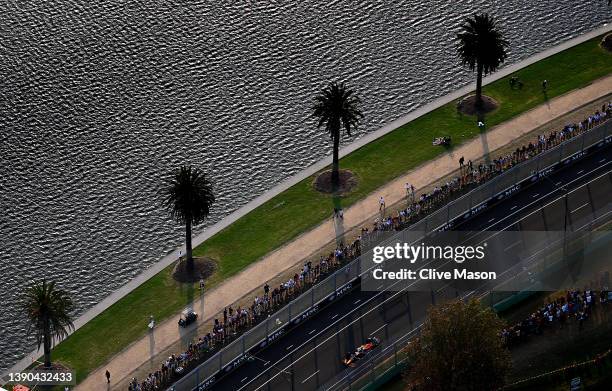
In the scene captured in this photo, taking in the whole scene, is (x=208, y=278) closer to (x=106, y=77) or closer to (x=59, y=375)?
(x=59, y=375)

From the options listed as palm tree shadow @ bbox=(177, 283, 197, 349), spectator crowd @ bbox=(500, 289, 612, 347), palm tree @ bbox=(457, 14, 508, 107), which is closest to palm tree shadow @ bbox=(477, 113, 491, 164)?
palm tree @ bbox=(457, 14, 508, 107)

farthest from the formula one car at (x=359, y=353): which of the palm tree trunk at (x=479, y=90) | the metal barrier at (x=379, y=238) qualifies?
the palm tree trunk at (x=479, y=90)

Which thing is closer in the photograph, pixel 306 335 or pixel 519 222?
pixel 306 335

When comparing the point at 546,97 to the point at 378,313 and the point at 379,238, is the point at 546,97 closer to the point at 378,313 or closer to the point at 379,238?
the point at 379,238

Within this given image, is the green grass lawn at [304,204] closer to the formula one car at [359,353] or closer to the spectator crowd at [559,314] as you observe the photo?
the formula one car at [359,353]

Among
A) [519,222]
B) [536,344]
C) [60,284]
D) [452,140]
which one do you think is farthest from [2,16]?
[536,344]

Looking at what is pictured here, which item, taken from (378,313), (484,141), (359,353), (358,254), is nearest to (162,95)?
(358,254)
